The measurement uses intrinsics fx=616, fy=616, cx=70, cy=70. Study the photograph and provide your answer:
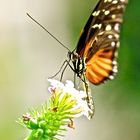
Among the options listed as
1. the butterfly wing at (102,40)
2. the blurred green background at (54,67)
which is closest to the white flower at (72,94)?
the butterfly wing at (102,40)

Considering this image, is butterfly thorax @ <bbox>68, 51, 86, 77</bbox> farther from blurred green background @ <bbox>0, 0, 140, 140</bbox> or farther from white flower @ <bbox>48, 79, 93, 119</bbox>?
blurred green background @ <bbox>0, 0, 140, 140</bbox>

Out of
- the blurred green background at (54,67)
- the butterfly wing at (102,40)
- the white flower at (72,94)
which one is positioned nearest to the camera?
the white flower at (72,94)

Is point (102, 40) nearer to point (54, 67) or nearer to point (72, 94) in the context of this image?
point (72, 94)

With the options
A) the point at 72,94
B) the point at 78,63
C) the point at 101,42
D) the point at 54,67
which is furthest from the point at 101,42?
the point at 54,67

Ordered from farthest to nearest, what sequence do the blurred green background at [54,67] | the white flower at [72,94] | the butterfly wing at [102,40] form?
the blurred green background at [54,67]
the butterfly wing at [102,40]
the white flower at [72,94]

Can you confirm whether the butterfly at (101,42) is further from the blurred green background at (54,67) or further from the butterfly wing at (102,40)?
the blurred green background at (54,67)

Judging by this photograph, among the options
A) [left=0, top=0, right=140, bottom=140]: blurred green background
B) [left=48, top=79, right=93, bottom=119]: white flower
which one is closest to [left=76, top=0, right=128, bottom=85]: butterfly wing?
[left=48, top=79, right=93, bottom=119]: white flower

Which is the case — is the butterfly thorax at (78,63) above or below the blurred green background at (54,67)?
above
